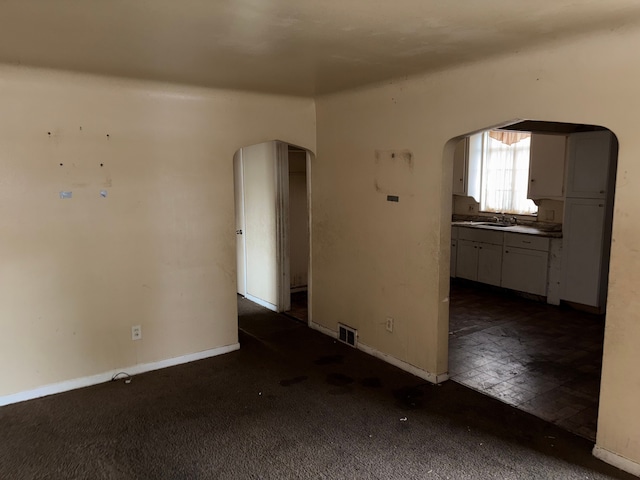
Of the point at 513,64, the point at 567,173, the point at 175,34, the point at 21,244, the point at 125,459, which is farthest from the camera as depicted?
the point at 567,173

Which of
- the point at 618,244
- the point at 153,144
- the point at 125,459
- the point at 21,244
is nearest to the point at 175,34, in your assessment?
the point at 153,144

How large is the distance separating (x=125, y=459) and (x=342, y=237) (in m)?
2.52

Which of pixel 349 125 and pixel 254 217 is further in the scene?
pixel 254 217

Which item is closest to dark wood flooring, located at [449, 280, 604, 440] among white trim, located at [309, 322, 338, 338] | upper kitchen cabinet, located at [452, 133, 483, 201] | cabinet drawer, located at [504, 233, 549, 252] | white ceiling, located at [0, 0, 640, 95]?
cabinet drawer, located at [504, 233, 549, 252]

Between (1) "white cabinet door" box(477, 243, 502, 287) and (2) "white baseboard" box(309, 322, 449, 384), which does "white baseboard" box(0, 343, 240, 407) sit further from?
(1) "white cabinet door" box(477, 243, 502, 287)

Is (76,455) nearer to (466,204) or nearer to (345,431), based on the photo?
(345,431)

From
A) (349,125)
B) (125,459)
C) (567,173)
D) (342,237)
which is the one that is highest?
(349,125)

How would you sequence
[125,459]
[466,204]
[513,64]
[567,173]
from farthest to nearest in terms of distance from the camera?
1. [466,204]
2. [567,173]
3. [513,64]
4. [125,459]

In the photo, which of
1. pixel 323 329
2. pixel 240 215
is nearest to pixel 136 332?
pixel 323 329

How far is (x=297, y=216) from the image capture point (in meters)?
6.08

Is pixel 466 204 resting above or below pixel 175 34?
below

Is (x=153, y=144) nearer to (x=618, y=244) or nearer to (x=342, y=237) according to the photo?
(x=342, y=237)

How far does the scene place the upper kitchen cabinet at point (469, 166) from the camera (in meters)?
6.84

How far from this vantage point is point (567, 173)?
17.6 feet
